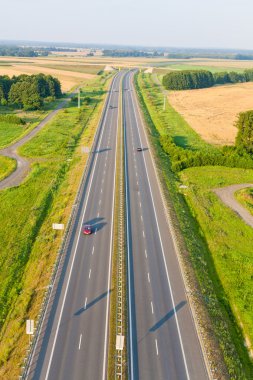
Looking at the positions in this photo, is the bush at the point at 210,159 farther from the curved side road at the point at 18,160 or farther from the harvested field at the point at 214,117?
the curved side road at the point at 18,160

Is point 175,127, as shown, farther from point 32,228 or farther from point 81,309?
point 81,309

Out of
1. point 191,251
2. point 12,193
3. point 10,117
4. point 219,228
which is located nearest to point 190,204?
point 219,228

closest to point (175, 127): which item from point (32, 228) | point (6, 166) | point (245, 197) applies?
point (245, 197)

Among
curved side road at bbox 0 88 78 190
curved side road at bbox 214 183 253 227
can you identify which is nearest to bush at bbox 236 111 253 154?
curved side road at bbox 214 183 253 227

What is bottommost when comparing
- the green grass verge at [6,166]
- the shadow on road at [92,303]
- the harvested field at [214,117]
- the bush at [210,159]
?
the shadow on road at [92,303]

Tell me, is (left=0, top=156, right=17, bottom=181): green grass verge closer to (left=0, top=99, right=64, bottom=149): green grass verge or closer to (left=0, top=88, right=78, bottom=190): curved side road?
(left=0, top=88, right=78, bottom=190): curved side road

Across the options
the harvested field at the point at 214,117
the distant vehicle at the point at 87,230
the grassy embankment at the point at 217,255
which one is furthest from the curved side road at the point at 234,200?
the harvested field at the point at 214,117
